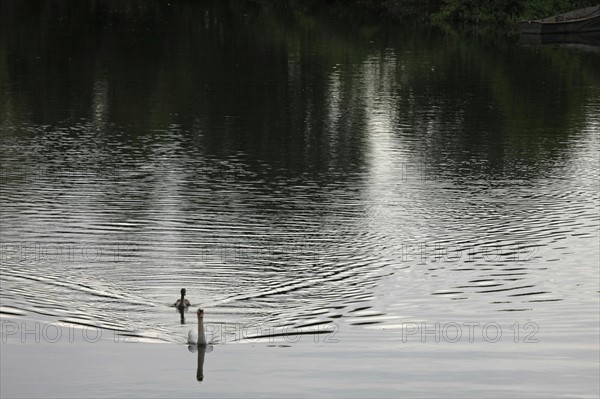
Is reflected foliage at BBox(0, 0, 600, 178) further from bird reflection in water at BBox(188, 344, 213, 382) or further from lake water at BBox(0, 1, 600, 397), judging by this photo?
bird reflection in water at BBox(188, 344, 213, 382)

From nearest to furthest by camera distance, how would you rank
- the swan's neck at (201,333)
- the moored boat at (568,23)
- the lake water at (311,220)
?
the swan's neck at (201,333) < the lake water at (311,220) < the moored boat at (568,23)

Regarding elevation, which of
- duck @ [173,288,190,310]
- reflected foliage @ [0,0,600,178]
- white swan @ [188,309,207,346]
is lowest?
reflected foliage @ [0,0,600,178]

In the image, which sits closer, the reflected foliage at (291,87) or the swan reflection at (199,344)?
the swan reflection at (199,344)

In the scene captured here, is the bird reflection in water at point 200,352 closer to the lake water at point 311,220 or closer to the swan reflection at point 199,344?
the swan reflection at point 199,344

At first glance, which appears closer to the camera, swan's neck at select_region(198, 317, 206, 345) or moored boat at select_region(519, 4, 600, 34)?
swan's neck at select_region(198, 317, 206, 345)

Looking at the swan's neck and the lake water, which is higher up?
the swan's neck

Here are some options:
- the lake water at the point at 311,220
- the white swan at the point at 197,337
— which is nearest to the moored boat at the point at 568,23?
the lake water at the point at 311,220

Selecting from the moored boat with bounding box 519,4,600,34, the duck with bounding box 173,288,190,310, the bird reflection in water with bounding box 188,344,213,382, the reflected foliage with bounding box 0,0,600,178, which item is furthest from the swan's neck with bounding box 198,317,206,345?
the moored boat with bounding box 519,4,600,34

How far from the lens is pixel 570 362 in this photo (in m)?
31.1

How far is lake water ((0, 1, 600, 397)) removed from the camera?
31297 mm

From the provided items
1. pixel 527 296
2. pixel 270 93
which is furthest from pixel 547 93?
→ pixel 527 296

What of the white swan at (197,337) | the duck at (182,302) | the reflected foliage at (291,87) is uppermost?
the duck at (182,302)

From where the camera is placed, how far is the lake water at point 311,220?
31297mm

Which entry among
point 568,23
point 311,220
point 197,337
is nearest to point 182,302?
point 197,337
